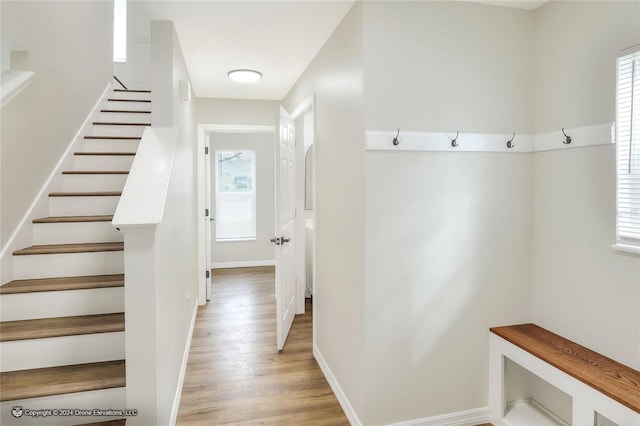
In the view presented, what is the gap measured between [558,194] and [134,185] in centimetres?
225

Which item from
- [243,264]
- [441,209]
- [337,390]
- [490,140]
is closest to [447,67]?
[490,140]

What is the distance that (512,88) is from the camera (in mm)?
2197

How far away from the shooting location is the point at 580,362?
1.77 metres

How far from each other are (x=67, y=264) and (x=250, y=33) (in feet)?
6.26

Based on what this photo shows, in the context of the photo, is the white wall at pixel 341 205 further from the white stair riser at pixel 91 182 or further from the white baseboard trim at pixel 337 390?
the white stair riser at pixel 91 182

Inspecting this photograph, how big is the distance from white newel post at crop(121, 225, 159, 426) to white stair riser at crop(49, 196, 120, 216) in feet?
4.15

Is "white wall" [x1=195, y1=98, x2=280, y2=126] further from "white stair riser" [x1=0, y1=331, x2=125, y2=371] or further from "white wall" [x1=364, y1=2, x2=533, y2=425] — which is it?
"white stair riser" [x1=0, y1=331, x2=125, y2=371]

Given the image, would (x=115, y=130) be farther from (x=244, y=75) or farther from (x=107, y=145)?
(x=244, y=75)

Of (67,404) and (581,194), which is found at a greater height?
(581,194)

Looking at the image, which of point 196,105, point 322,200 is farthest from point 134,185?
point 196,105

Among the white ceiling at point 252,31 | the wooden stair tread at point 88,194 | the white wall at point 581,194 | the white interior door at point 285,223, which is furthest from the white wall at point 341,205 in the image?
the wooden stair tread at point 88,194

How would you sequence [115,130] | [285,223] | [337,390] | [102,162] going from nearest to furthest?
[337,390]
[102,162]
[115,130]
[285,223]

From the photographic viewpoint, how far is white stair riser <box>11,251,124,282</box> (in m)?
2.02

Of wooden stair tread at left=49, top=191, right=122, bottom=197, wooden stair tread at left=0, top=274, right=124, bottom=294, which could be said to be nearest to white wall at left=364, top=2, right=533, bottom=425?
wooden stair tread at left=0, top=274, right=124, bottom=294
